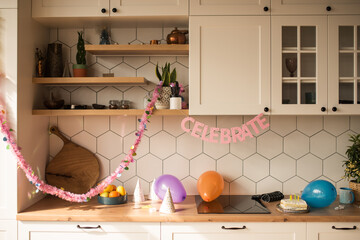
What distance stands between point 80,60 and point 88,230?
126 cm

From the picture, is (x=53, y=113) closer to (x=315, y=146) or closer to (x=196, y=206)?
(x=196, y=206)

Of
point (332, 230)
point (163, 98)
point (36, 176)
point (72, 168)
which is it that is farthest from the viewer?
point (72, 168)

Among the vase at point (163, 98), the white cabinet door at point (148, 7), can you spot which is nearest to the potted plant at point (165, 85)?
the vase at point (163, 98)

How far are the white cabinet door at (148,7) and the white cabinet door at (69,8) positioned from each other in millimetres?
83

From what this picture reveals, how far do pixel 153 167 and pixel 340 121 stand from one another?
1.57 meters

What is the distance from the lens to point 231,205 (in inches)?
96.6

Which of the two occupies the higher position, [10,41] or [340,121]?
[10,41]

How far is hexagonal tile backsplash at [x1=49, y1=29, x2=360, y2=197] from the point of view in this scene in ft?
9.20

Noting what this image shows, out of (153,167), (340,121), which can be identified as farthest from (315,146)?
(153,167)

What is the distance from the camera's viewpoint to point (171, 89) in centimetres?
254

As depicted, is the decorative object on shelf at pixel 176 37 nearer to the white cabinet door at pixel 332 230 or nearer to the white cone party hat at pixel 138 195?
the white cone party hat at pixel 138 195

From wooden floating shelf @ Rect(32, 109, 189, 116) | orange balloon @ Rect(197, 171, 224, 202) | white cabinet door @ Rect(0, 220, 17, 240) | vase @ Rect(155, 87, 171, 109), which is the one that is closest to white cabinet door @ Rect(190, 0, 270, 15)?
vase @ Rect(155, 87, 171, 109)

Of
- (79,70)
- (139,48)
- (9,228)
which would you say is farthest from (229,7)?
(9,228)

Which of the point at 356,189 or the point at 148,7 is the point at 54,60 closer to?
the point at 148,7
